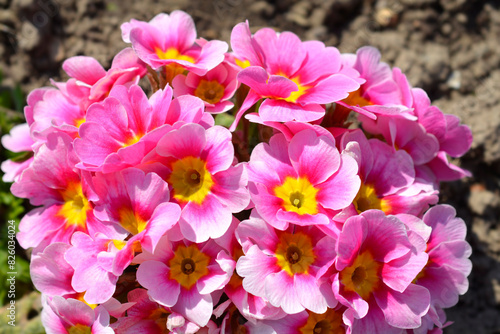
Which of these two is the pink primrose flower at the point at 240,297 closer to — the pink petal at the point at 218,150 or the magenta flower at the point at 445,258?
the pink petal at the point at 218,150

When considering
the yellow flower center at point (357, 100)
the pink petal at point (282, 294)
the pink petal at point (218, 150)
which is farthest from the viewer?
the yellow flower center at point (357, 100)

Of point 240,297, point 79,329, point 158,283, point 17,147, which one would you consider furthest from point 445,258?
point 17,147

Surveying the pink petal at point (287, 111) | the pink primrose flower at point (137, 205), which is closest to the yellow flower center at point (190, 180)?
the pink primrose flower at point (137, 205)

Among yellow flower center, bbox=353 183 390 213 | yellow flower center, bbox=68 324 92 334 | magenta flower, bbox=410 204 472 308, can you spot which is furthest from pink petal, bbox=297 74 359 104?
yellow flower center, bbox=68 324 92 334

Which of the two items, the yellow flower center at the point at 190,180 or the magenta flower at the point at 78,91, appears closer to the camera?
the yellow flower center at the point at 190,180

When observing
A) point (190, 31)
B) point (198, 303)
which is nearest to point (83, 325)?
point (198, 303)

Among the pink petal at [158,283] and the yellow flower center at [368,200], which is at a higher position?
the yellow flower center at [368,200]

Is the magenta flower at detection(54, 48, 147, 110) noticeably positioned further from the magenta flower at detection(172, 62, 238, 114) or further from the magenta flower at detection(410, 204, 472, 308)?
the magenta flower at detection(410, 204, 472, 308)
